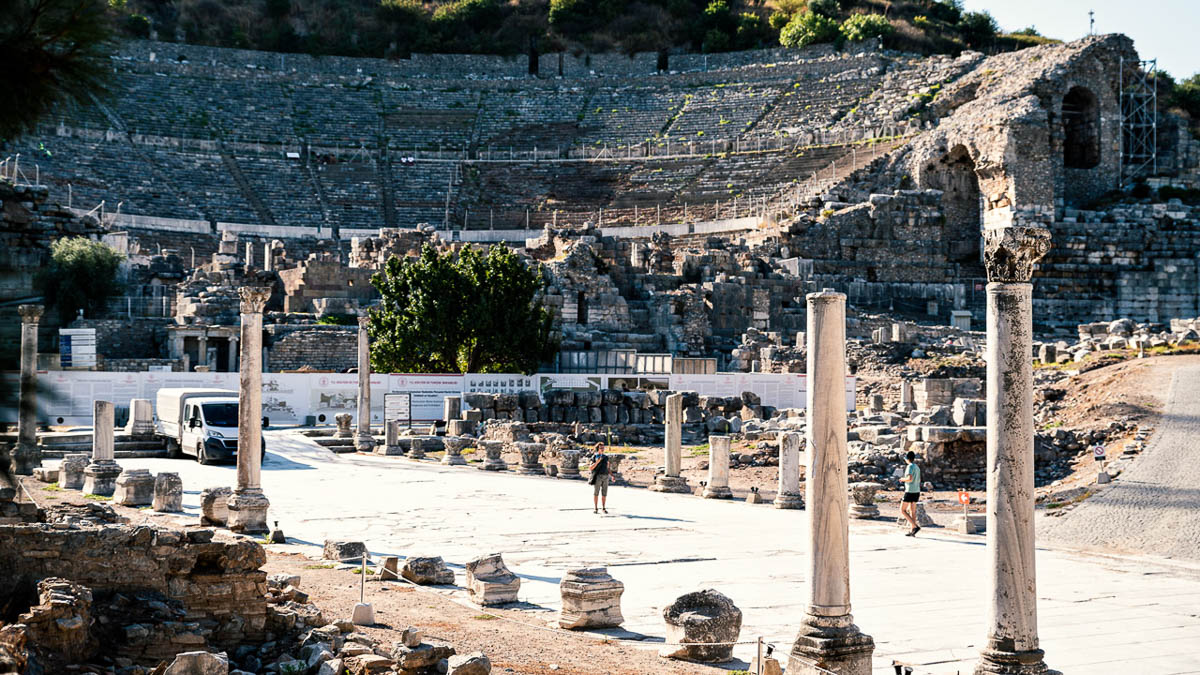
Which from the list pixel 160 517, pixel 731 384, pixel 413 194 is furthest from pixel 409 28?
pixel 160 517

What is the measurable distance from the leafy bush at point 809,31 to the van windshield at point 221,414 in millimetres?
56864

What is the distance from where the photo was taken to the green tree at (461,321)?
114 ft

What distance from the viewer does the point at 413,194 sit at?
6169 cm

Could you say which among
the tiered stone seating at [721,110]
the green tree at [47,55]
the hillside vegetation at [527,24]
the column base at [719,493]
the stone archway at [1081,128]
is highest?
the hillside vegetation at [527,24]

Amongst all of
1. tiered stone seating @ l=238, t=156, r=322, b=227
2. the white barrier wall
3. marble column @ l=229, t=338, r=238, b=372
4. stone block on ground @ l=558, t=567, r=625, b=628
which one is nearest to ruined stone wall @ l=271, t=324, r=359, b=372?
marble column @ l=229, t=338, r=238, b=372

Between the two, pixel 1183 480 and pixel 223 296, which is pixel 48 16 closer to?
pixel 1183 480

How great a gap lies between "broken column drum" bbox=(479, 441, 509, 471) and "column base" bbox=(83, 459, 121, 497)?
7.69m

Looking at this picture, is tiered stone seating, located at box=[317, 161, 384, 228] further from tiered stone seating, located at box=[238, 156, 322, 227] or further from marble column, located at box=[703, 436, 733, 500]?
marble column, located at box=[703, 436, 733, 500]

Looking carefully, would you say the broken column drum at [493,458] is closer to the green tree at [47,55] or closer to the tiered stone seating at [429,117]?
the green tree at [47,55]

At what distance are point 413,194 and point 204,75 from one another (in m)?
18.2

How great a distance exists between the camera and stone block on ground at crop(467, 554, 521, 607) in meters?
11.1

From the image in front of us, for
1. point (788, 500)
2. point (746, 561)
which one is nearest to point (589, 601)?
point (746, 561)

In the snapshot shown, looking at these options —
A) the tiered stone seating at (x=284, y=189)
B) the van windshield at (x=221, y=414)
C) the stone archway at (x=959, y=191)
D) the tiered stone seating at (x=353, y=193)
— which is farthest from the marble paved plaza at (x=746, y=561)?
the tiered stone seating at (x=353, y=193)

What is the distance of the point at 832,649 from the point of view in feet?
27.3
